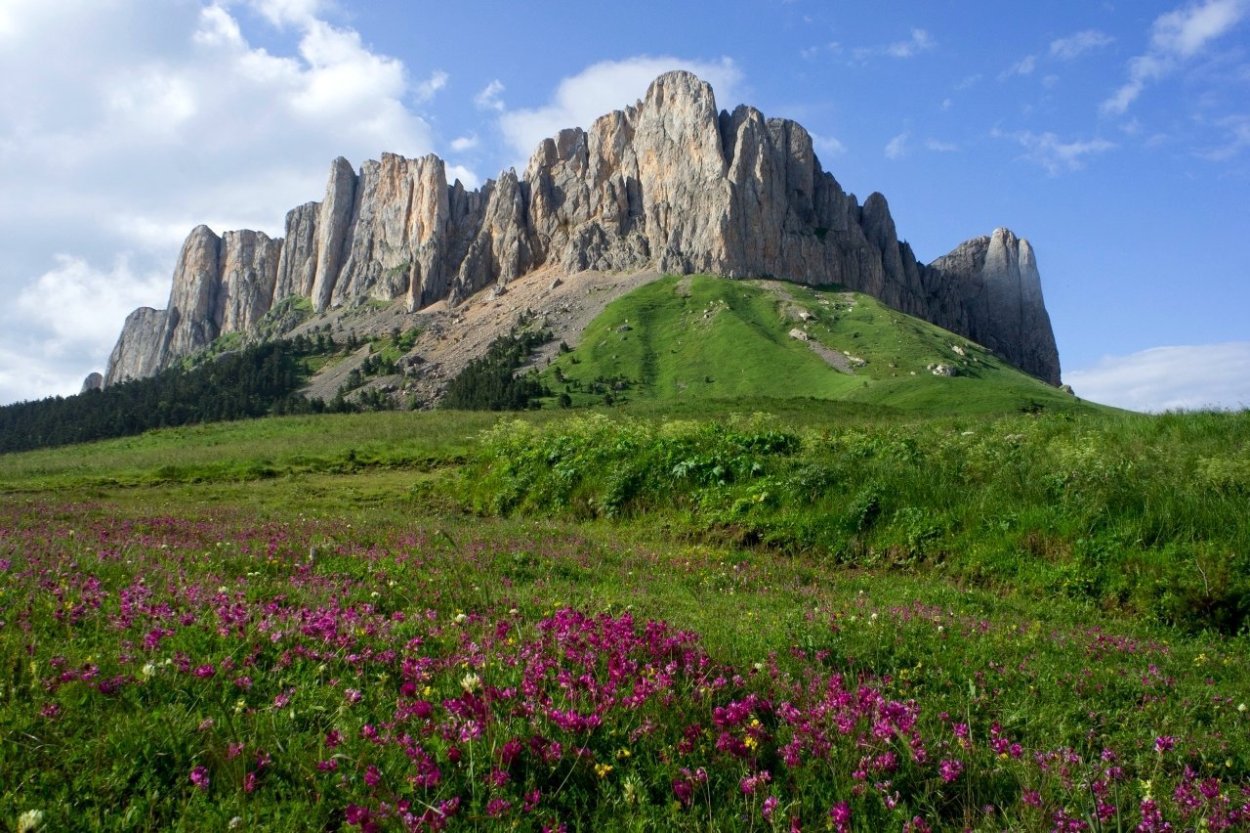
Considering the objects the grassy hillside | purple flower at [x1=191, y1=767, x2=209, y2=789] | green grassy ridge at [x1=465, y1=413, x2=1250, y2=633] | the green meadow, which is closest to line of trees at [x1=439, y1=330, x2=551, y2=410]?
the grassy hillside

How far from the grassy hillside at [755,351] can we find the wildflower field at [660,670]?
8092 centimetres

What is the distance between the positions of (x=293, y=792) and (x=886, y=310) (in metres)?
181

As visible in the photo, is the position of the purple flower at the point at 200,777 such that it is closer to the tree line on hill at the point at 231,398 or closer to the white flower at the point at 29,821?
the white flower at the point at 29,821

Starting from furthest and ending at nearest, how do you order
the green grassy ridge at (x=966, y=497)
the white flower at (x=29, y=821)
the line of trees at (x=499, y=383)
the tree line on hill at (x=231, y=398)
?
1. the tree line on hill at (x=231, y=398)
2. the line of trees at (x=499, y=383)
3. the green grassy ridge at (x=966, y=497)
4. the white flower at (x=29, y=821)

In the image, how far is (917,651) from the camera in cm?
690

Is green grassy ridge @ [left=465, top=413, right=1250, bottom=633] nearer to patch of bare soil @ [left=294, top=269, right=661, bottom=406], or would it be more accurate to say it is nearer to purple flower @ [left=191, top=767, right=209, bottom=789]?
purple flower @ [left=191, top=767, right=209, bottom=789]

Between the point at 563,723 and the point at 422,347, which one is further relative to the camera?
the point at 422,347

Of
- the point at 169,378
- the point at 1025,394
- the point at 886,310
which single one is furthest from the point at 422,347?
the point at 1025,394

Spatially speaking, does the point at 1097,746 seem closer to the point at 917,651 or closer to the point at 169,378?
the point at 917,651

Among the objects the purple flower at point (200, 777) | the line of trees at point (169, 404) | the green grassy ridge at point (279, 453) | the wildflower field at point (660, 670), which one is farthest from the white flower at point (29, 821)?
the line of trees at point (169, 404)

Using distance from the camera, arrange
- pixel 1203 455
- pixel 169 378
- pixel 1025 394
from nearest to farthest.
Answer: pixel 1203 455 < pixel 1025 394 < pixel 169 378

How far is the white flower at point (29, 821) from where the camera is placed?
3062 millimetres

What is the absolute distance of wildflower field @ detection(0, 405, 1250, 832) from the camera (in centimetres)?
382

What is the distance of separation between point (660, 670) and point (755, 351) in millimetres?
135065
